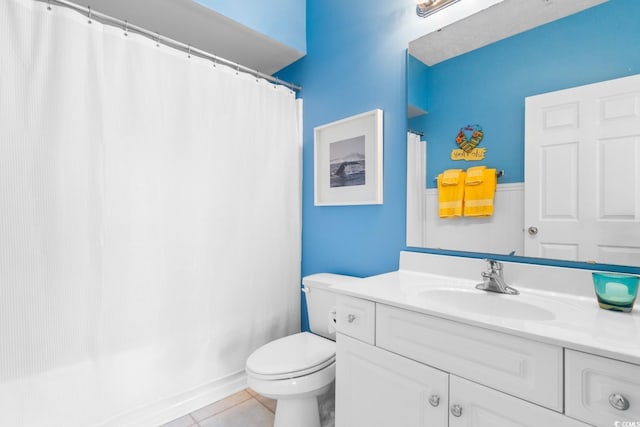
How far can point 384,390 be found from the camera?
1032 mm

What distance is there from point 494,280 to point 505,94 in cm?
74

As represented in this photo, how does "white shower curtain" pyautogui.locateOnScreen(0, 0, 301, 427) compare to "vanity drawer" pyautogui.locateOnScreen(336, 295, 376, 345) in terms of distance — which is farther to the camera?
"white shower curtain" pyautogui.locateOnScreen(0, 0, 301, 427)

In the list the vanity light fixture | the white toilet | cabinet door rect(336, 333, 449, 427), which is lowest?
the white toilet

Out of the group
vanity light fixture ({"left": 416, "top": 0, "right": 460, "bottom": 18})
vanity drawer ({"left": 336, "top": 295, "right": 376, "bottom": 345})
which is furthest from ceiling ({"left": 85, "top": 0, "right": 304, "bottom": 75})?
vanity drawer ({"left": 336, "top": 295, "right": 376, "bottom": 345})

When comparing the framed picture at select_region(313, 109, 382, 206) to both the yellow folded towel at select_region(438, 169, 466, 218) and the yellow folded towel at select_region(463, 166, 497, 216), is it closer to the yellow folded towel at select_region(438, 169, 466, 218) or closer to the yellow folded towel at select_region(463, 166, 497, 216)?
the yellow folded towel at select_region(438, 169, 466, 218)

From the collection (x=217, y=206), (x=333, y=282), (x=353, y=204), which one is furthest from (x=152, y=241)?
(x=353, y=204)

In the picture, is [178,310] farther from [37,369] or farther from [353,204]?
[353,204]

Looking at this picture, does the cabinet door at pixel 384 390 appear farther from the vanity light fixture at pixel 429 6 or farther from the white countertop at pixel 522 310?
the vanity light fixture at pixel 429 6

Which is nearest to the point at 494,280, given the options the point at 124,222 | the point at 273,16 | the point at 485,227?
the point at 485,227

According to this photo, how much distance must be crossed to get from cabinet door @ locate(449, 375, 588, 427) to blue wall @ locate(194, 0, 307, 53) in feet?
6.54

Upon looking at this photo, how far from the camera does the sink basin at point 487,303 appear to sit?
99cm

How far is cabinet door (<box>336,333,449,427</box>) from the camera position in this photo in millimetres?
Result: 910

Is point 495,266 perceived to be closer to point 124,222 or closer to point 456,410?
point 456,410

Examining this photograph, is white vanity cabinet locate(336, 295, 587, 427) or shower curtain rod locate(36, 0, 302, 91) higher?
shower curtain rod locate(36, 0, 302, 91)
